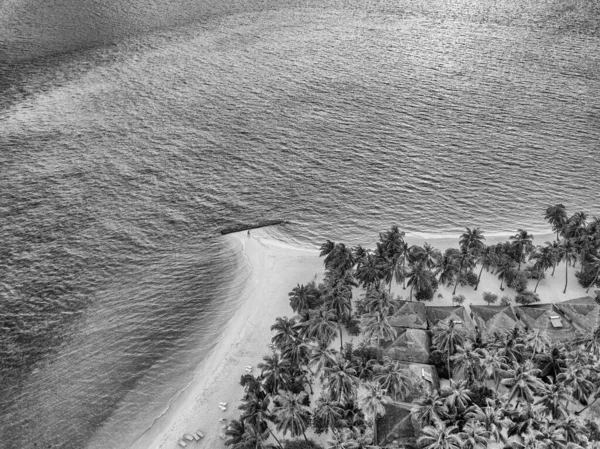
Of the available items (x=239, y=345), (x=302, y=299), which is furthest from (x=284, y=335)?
(x=239, y=345)

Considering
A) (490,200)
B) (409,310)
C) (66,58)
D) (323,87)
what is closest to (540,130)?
(490,200)

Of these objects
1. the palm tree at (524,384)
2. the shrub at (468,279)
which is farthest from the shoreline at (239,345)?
the palm tree at (524,384)

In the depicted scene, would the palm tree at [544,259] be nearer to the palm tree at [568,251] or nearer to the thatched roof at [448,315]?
the palm tree at [568,251]

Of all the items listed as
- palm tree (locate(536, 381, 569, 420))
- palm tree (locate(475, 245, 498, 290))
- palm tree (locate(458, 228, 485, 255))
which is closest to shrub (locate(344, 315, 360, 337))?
palm tree (locate(458, 228, 485, 255))

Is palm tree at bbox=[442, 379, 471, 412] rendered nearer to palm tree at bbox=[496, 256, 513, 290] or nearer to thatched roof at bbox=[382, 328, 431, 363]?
thatched roof at bbox=[382, 328, 431, 363]

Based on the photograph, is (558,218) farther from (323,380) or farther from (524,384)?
(323,380)

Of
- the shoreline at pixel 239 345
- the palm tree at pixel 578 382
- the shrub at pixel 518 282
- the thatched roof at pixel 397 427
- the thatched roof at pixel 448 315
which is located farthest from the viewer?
the shrub at pixel 518 282

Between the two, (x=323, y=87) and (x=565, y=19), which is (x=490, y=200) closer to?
(x=323, y=87)
